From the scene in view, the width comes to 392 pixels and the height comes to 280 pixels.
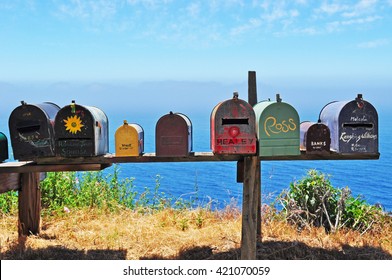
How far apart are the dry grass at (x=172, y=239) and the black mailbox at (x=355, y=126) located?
1.18 m

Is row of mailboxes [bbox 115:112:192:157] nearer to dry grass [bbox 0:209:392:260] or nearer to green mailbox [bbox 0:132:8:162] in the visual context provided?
green mailbox [bbox 0:132:8:162]

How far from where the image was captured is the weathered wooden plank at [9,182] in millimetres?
4946

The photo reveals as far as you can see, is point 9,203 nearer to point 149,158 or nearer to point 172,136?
point 149,158

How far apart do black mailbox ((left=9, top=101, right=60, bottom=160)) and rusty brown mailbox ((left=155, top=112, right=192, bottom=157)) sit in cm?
87

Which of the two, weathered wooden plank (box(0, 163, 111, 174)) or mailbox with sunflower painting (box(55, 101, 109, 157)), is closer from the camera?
mailbox with sunflower painting (box(55, 101, 109, 157))

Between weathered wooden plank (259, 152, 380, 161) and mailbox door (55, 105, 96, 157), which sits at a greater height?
mailbox door (55, 105, 96, 157)

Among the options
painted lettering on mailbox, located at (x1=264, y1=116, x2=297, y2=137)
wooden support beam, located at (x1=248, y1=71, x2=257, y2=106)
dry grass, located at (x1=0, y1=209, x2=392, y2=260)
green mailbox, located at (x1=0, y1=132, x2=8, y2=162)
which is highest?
wooden support beam, located at (x1=248, y1=71, x2=257, y2=106)

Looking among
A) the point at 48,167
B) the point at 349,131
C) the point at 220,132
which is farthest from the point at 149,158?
the point at 349,131

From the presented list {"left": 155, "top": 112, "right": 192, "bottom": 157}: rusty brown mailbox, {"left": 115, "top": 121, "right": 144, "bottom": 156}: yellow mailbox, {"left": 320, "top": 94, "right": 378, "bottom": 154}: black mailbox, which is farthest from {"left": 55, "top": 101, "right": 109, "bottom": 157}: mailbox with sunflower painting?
{"left": 320, "top": 94, "right": 378, "bottom": 154}: black mailbox

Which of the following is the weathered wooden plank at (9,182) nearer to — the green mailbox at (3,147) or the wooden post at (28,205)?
the wooden post at (28,205)

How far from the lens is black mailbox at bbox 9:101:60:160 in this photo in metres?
4.12

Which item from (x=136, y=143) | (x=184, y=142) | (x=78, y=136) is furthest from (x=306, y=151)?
(x=78, y=136)

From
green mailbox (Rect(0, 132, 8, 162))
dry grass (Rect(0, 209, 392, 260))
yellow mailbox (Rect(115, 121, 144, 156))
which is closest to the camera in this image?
yellow mailbox (Rect(115, 121, 144, 156))

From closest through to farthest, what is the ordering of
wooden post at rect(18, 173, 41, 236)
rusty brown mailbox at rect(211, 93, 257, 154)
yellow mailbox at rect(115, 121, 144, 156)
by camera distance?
rusty brown mailbox at rect(211, 93, 257, 154) < yellow mailbox at rect(115, 121, 144, 156) < wooden post at rect(18, 173, 41, 236)
